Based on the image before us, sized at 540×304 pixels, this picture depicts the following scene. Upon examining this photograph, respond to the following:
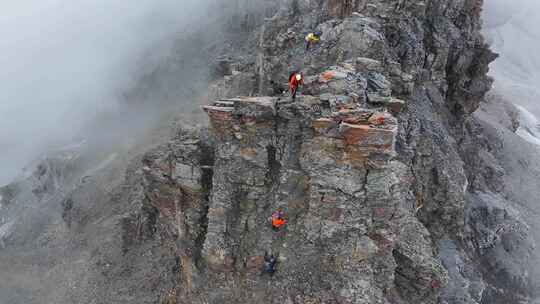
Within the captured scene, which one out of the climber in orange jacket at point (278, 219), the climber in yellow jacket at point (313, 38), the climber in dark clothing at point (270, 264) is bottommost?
the climber in dark clothing at point (270, 264)

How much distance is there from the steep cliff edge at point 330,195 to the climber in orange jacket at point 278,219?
0.26 meters

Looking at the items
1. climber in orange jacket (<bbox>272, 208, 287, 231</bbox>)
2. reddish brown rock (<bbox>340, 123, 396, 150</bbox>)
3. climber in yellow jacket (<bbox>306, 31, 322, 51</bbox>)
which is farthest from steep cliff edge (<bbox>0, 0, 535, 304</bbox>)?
climber in yellow jacket (<bbox>306, 31, 322, 51</bbox>)

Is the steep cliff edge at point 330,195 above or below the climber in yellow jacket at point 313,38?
below

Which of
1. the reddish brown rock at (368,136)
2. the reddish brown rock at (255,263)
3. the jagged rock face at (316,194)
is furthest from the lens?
the reddish brown rock at (255,263)

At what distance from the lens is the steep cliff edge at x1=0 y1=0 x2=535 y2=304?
51.9 ft

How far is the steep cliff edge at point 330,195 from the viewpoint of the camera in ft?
51.9

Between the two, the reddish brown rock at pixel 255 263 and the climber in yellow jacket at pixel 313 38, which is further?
the climber in yellow jacket at pixel 313 38

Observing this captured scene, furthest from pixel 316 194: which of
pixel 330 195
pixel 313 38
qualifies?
pixel 313 38

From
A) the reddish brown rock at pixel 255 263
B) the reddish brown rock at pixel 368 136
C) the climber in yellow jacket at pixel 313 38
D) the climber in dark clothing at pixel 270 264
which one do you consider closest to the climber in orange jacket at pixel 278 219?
the climber in dark clothing at pixel 270 264

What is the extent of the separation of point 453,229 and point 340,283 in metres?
18.1

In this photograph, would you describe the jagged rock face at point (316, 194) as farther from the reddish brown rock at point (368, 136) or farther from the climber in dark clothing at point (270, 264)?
the climber in dark clothing at point (270, 264)

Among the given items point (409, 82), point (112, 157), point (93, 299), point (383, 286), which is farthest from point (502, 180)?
point (112, 157)

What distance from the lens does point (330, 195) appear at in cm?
1582

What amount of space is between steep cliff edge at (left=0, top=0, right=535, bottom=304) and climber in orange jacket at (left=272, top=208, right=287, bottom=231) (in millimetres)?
264
